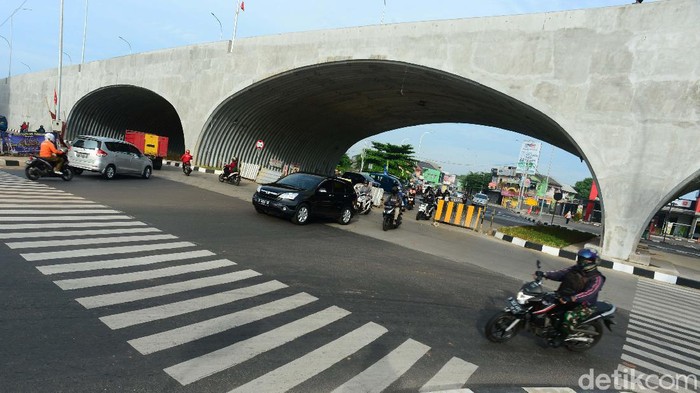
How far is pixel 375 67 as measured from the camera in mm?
20469

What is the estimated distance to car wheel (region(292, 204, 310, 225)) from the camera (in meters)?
12.0

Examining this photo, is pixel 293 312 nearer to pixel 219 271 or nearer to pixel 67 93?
pixel 219 271

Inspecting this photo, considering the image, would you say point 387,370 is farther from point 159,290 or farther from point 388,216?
point 388,216

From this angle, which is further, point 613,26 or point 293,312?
point 613,26

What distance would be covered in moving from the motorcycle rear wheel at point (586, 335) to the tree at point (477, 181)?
106 m

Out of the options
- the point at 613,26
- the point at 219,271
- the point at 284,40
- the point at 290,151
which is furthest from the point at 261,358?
the point at 290,151

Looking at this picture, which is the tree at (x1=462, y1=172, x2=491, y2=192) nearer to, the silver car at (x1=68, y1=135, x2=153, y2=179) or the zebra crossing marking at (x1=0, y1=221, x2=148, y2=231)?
the silver car at (x1=68, y1=135, x2=153, y2=179)

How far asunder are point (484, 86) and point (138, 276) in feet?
49.9

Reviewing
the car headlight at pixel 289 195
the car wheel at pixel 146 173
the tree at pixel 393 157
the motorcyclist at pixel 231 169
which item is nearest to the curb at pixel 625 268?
the car headlight at pixel 289 195

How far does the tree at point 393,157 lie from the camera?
205 ft

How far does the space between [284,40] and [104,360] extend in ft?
71.3

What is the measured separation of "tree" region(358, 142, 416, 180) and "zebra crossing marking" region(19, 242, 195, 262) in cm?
5547

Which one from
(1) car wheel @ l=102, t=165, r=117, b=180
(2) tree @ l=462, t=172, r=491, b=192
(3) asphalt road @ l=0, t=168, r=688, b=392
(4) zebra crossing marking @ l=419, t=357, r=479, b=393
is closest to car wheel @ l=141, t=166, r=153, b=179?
(1) car wheel @ l=102, t=165, r=117, b=180

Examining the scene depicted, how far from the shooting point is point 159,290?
5398 mm
